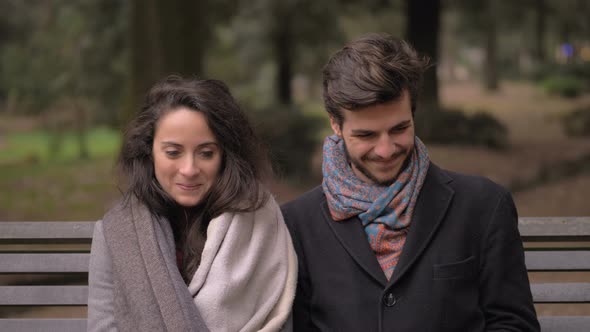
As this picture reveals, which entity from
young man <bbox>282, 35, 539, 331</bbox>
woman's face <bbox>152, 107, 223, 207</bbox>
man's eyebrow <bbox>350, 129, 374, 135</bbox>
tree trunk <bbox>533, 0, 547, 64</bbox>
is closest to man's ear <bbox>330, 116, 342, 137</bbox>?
young man <bbox>282, 35, 539, 331</bbox>

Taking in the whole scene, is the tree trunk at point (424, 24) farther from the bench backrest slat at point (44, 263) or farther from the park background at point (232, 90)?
the bench backrest slat at point (44, 263)

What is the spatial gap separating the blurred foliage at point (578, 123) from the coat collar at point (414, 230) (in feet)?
51.1

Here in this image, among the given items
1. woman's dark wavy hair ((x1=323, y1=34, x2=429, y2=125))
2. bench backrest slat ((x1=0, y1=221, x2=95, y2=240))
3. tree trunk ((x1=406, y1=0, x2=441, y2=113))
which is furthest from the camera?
tree trunk ((x1=406, y1=0, x2=441, y2=113))

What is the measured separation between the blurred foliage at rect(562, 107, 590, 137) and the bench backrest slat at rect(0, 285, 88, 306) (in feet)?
51.9

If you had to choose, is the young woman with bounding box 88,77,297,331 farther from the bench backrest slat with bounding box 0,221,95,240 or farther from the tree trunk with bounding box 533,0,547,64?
the tree trunk with bounding box 533,0,547,64

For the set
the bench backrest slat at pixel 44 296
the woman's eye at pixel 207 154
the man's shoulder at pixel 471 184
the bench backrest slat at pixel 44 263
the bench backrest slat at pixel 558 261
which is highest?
the woman's eye at pixel 207 154

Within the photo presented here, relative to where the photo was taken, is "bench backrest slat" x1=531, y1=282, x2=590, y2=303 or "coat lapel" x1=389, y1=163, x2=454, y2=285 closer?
"coat lapel" x1=389, y1=163, x2=454, y2=285

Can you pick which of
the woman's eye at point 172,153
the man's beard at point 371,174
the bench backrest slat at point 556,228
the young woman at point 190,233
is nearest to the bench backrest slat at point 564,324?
the bench backrest slat at point 556,228

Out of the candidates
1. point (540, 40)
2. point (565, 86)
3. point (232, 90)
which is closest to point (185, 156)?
point (232, 90)

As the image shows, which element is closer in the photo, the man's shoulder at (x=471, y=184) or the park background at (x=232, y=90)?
the man's shoulder at (x=471, y=184)

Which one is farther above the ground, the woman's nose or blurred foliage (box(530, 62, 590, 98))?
the woman's nose

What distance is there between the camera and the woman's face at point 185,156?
10.1ft

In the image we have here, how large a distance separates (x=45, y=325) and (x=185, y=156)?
1198 millimetres

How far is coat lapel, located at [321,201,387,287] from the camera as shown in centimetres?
299
